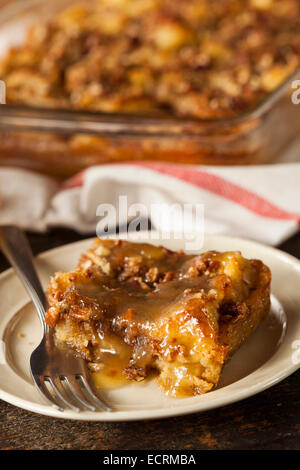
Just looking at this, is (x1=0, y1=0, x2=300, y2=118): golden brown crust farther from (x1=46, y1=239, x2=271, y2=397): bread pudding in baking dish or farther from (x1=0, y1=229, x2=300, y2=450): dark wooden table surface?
(x1=0, y1=229, x2=300, y2=450): dark wooden table surface

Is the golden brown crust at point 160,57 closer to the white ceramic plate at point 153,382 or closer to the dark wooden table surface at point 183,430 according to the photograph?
the white ceramic plate at point 153,382

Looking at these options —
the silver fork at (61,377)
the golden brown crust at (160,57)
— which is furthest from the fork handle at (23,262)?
the golden brown crust at (160,57)

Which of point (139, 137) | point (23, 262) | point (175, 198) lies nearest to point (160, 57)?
point (139, 137)

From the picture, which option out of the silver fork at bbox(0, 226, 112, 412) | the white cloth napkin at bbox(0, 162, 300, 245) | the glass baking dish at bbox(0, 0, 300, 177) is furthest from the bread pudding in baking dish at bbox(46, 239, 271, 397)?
the glass baking dish at bbox(0, 0, 300, 177)

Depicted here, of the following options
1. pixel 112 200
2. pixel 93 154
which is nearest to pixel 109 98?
pixel 93 154
